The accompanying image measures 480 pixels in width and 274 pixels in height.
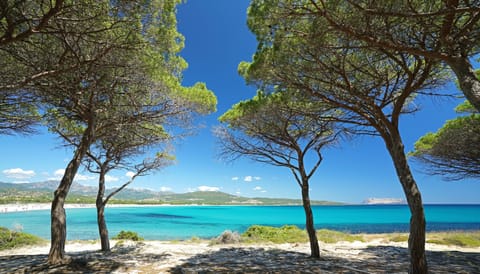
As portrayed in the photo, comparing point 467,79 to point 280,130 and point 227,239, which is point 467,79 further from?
point 227,239

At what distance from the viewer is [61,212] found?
555 centimetres

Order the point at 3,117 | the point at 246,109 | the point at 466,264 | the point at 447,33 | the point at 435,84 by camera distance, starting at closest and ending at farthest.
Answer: the point at 447,33, the point at 435,84, the point at 466,264, the point at 3,117, the point at 246,109

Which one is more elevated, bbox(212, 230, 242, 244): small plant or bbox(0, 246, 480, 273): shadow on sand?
bbox(0, 246, 480, 273): shadow on sand

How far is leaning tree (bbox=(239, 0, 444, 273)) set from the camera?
432 centimetres

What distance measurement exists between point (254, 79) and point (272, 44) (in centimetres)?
105

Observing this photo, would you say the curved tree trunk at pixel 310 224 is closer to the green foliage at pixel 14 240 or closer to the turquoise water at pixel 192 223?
the green foliage at pixel 14 240

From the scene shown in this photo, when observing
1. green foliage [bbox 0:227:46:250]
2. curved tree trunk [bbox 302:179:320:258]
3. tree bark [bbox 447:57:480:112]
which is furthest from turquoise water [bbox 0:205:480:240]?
tree bark [bbox 447:57:480:112]

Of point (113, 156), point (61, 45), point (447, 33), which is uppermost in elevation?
point (61, 45)

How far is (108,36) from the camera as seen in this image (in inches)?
187

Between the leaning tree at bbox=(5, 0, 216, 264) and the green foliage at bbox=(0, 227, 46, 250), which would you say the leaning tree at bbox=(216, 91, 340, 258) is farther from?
the green foliage at bbox=(0, 227, 46, 250)

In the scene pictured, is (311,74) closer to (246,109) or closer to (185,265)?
(246,109)

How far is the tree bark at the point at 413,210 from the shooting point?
13.9ft

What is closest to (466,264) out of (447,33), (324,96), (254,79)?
(324,96)

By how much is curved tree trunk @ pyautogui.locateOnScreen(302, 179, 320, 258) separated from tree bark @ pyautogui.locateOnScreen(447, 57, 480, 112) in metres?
4.57
